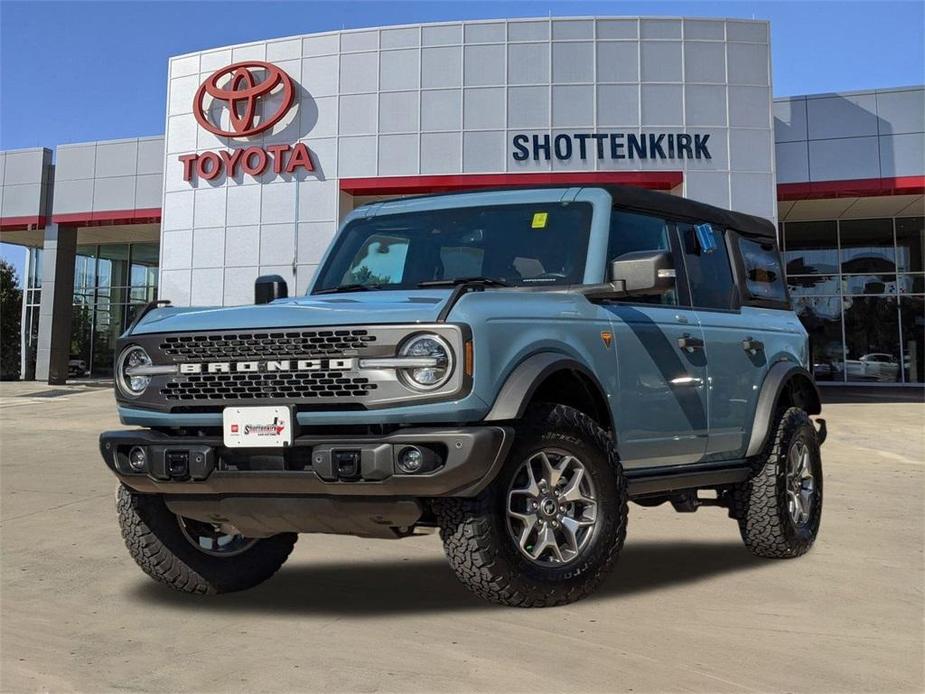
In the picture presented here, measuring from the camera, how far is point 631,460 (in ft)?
15.1

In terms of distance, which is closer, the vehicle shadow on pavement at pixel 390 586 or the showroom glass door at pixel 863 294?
the vehicle shadow on pavement at pixel 390 586

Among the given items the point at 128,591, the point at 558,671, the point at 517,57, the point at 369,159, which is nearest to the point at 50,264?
the point at 369,159

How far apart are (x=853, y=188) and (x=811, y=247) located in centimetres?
532

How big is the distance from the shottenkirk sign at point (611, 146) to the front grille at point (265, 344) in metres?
17.6

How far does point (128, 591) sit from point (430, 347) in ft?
7.31

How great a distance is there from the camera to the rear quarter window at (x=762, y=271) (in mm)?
6055

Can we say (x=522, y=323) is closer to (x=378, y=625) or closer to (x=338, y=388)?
(x=338, y=388)

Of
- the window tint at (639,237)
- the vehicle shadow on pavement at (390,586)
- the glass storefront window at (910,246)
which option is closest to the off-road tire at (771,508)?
the vehicle shadow on pavement at (390,586)

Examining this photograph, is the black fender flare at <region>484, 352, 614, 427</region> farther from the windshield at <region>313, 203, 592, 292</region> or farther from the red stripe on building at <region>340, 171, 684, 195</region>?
the red stripe on building at <region>340, 171, 684, 195</region>

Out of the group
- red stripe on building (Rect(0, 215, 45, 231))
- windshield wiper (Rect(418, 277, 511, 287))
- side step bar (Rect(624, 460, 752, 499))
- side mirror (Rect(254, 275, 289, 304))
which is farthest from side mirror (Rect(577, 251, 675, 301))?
red stripe on building (Rect(0, 215, 45, 231))

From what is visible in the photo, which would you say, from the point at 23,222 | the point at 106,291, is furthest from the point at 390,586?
the point at 106,291

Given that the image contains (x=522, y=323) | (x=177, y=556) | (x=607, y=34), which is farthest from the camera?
(x=607, y=34)

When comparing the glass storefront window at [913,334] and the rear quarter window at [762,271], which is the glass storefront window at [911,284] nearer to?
the glass storefront window at [913,334]

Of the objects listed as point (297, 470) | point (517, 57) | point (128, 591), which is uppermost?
point (517, 57)
